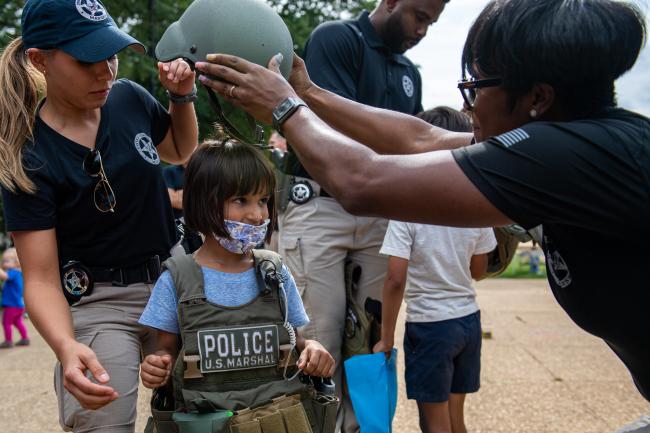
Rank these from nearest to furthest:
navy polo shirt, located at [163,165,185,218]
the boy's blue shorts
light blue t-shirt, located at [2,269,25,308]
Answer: the boy's blue shorts
navy polo shirt, located at [163,165,185,218]
light blue t-shirt, located at [2,269,25,308]

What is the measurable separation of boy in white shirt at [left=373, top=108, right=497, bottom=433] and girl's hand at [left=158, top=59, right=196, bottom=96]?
1428 mm

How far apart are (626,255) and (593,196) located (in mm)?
204

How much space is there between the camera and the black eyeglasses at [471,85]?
6.62 feet

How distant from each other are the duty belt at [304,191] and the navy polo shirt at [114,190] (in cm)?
115

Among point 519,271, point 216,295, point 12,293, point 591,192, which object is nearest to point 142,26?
point 12,293

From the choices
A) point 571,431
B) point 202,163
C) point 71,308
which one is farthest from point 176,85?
point 571,431

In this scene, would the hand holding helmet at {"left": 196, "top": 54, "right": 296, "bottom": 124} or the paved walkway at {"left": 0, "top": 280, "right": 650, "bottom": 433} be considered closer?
the hand holding helmet at {"left": 196, "top": 54, "right": 296, "bottom": 124}

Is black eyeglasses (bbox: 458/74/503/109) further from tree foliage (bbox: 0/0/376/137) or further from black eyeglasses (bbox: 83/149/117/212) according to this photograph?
tree foliage (bbox: 0/0/376/137)

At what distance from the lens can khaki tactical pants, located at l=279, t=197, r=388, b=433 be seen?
381 cm

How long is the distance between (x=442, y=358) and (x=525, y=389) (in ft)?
7.79

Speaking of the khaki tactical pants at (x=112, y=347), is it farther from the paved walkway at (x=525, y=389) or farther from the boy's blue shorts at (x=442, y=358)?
the paved walkway at (x=525, y=389)

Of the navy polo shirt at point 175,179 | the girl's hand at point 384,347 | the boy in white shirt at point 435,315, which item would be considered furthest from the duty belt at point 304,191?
the navy polo shirt at point 175,179

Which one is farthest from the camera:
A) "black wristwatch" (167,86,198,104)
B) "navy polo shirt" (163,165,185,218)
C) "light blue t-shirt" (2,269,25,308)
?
"light blue t-shirt" (2,269,25,308)

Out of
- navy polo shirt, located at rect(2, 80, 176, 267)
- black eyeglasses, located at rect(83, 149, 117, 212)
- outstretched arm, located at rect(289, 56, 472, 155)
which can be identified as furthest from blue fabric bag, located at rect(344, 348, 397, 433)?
black eyeglasses, located at rect(83, 149, 117, 212)
